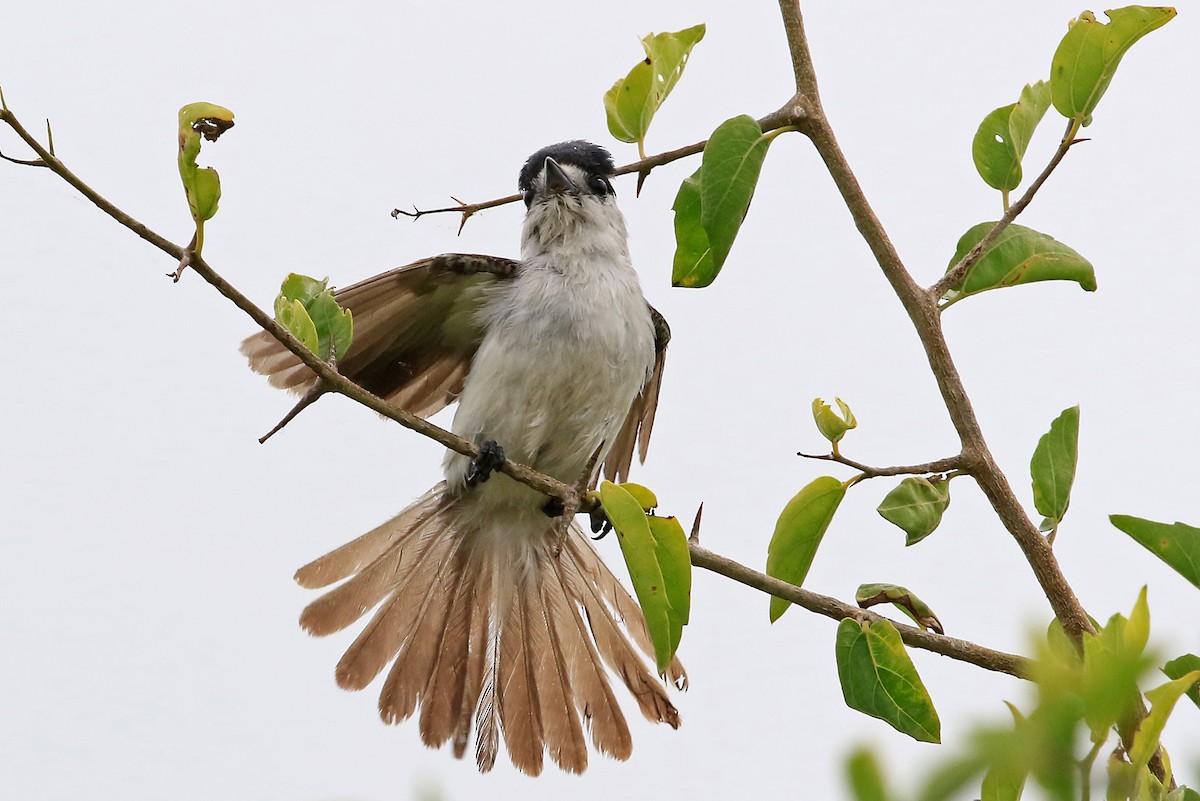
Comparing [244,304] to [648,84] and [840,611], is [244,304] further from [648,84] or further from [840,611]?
[840,611]

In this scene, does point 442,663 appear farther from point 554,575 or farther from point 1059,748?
point 1059,748

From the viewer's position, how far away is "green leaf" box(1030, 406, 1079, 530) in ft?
5.70

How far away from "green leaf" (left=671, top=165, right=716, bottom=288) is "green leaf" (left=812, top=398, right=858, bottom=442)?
25 cm

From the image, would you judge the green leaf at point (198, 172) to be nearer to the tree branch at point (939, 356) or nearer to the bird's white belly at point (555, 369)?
the tree branch at point (939, 356)

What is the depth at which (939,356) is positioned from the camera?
155 cm

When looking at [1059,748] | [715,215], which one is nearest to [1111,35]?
[715,215]

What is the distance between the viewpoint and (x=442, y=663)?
3035 mm

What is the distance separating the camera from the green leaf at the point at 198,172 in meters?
1.39

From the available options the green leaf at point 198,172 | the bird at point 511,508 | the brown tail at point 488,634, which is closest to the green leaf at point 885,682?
the green leaf at point 198,172

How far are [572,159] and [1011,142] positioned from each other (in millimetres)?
1888

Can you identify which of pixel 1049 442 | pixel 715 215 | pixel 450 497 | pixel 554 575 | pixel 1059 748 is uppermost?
pixel 450 497

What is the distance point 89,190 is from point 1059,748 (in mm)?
1134

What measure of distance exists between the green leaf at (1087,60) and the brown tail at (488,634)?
1471 mm

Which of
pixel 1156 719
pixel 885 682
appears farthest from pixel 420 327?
pixel 1156 719
